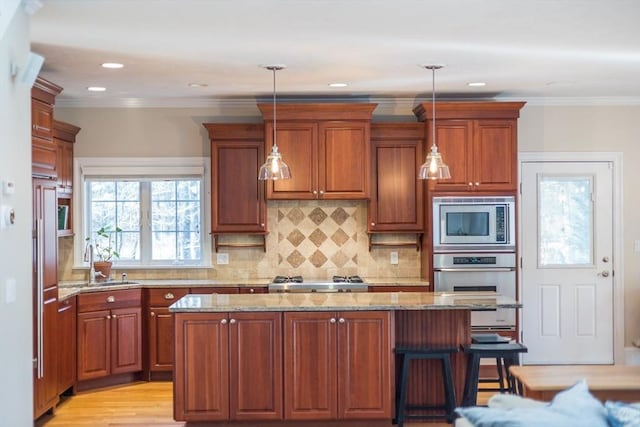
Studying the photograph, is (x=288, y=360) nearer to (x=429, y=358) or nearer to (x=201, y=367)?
(x=201, y=367)

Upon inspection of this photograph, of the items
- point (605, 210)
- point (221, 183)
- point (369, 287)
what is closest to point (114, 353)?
point (221, 183)

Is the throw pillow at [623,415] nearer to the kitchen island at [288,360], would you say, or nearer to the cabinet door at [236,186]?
the kitchen island at [288,360]

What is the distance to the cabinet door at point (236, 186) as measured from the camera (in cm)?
679

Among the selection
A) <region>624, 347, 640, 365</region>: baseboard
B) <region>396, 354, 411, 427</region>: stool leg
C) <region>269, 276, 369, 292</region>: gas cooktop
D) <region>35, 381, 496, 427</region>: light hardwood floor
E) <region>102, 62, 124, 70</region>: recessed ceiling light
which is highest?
<region>102, 62, 124, 70</region>: recessed ceiling light

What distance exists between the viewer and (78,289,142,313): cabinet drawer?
6.09 m

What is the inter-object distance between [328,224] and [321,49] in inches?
98.2

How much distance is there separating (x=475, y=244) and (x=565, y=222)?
1.10 meters

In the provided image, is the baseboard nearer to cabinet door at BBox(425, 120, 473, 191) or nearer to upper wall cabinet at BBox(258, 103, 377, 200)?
cabinet door at BBox(425, 120, 473, 191)

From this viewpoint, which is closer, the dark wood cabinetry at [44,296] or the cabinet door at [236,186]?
the dark wood cabinetry at [44,296]

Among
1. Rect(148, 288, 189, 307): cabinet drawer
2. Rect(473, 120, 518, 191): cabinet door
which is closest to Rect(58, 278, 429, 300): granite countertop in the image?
Rect(148, 288, 189, 307): cabinet drawer

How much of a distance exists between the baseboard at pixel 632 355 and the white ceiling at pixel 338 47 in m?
2.40

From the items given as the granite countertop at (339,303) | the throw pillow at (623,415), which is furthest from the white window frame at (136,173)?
the throw pillow at (623,415)

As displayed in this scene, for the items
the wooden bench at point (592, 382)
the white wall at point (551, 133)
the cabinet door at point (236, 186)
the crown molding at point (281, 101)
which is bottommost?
the wooden bench at point (592, 382)

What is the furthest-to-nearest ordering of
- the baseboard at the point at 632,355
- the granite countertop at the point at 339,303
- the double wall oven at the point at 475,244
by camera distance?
the baseboard at the point at 632,355, the double wall oven at the point at 475,244, the granite countertop at the point at 339,303
